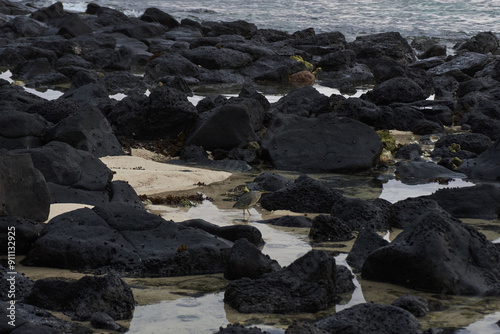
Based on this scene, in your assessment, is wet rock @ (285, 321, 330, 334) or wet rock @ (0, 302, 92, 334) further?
wet rock @ (285, 321, 330, 334)

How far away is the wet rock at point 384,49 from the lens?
30.4 metres

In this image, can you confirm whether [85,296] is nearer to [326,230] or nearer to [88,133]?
[326,230]

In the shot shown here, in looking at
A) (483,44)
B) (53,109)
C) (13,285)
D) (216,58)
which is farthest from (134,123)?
(483,44)

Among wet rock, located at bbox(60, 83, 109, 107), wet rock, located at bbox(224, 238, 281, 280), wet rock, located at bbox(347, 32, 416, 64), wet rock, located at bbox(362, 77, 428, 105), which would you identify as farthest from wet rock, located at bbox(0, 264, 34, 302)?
wet rock, located at bbox(347, 32, 416, 64)

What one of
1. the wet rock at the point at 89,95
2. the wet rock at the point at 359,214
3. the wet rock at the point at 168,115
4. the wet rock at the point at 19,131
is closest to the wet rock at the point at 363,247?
the wet rock at the point at 359,214

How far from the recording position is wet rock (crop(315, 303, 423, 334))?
5.60 meters

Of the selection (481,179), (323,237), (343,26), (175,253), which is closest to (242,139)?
(481,179)

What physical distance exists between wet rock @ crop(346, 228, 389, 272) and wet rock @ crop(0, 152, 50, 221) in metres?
3.70

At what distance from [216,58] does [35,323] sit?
20.2 metres

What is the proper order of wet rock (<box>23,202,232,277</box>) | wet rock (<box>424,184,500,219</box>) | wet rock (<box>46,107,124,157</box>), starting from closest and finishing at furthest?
wet rock (<box>23,202,232,277</box>), wet rock (<box>424,184,500,219</box>), wet rock (<box>46,107,124,157</box>)

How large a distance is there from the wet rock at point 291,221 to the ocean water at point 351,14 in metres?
31.7

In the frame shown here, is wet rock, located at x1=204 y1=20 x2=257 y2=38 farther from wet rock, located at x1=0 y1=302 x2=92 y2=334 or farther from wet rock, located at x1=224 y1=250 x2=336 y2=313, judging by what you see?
wet rock, located at x1=0 y1=302 x2=92 y2=334

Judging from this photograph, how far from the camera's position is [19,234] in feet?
24.6

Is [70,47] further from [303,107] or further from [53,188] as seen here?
[53,188]
